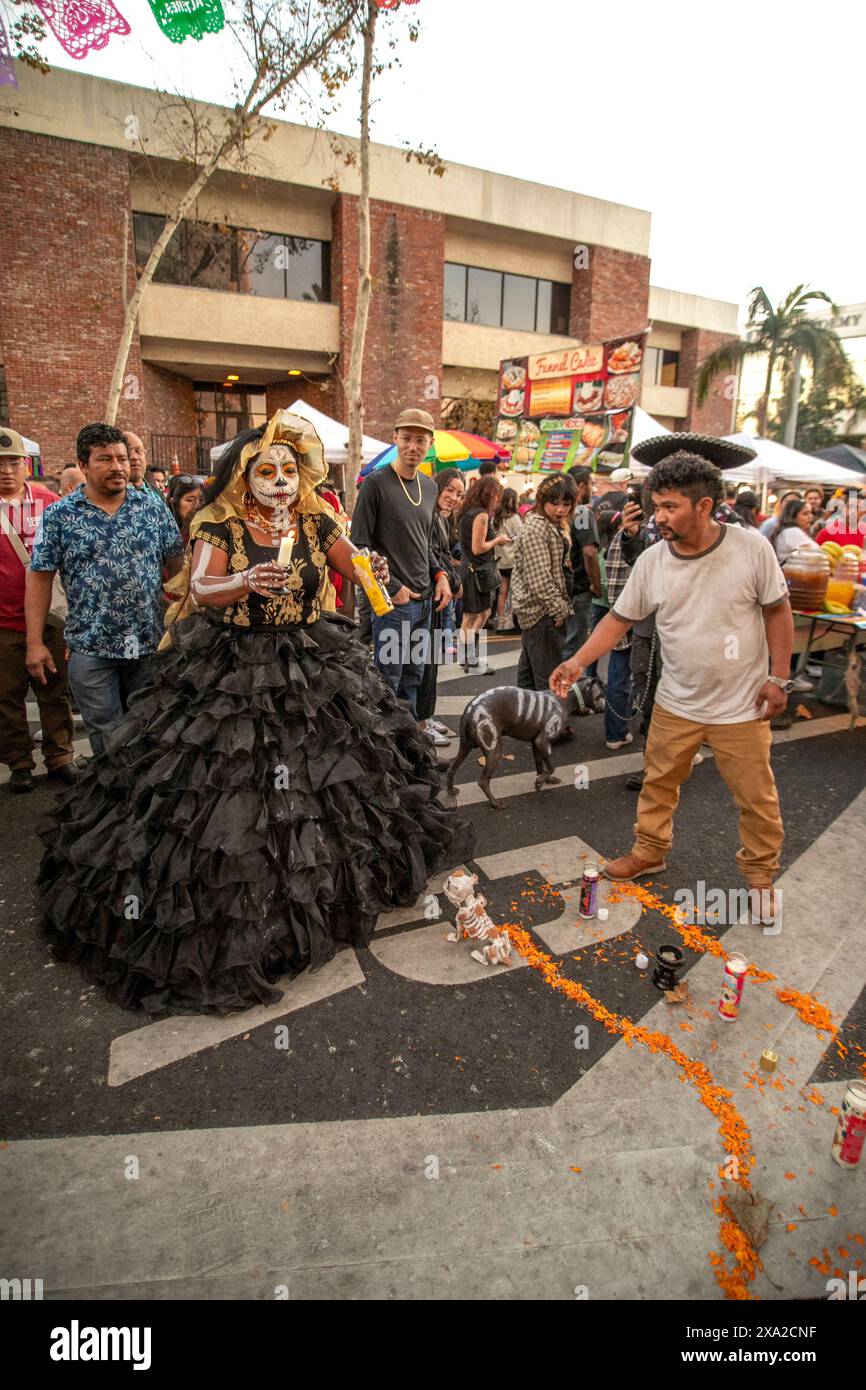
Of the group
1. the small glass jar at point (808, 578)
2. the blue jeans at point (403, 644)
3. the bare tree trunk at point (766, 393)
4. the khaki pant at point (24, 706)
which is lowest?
the khaki pant at point (24, 706)

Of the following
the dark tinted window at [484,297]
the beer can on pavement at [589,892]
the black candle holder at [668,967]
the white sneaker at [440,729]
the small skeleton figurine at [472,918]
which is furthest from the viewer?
the dark tinted window at [484,297]

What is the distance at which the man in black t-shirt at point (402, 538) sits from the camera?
4938 mm

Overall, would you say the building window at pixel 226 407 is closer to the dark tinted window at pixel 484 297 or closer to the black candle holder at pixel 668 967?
the dark tinted window at pixel 484 297

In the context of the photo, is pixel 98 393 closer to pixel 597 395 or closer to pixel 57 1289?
pixel 597 395

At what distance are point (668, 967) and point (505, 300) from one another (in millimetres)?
25574

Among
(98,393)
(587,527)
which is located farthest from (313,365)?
(587,527)

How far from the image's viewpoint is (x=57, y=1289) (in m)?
1.86

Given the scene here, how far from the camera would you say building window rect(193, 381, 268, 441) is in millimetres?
22703

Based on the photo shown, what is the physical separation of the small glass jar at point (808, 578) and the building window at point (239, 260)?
59.3 feet

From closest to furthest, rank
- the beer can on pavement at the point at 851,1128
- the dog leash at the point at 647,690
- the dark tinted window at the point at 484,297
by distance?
the beer can on pavement at the point at 851,1128 < the dog leash at the point at 647,690 < the dark tinted window at the point at 484,297

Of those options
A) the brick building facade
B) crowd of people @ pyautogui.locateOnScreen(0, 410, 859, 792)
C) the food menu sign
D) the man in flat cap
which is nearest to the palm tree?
the brick building facade

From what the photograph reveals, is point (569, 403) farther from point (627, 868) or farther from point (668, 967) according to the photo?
point (668, 967)

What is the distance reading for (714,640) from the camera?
3.35 m

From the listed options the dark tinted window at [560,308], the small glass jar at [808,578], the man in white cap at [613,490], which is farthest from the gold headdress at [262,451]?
the dark tinted window at [560,308]
